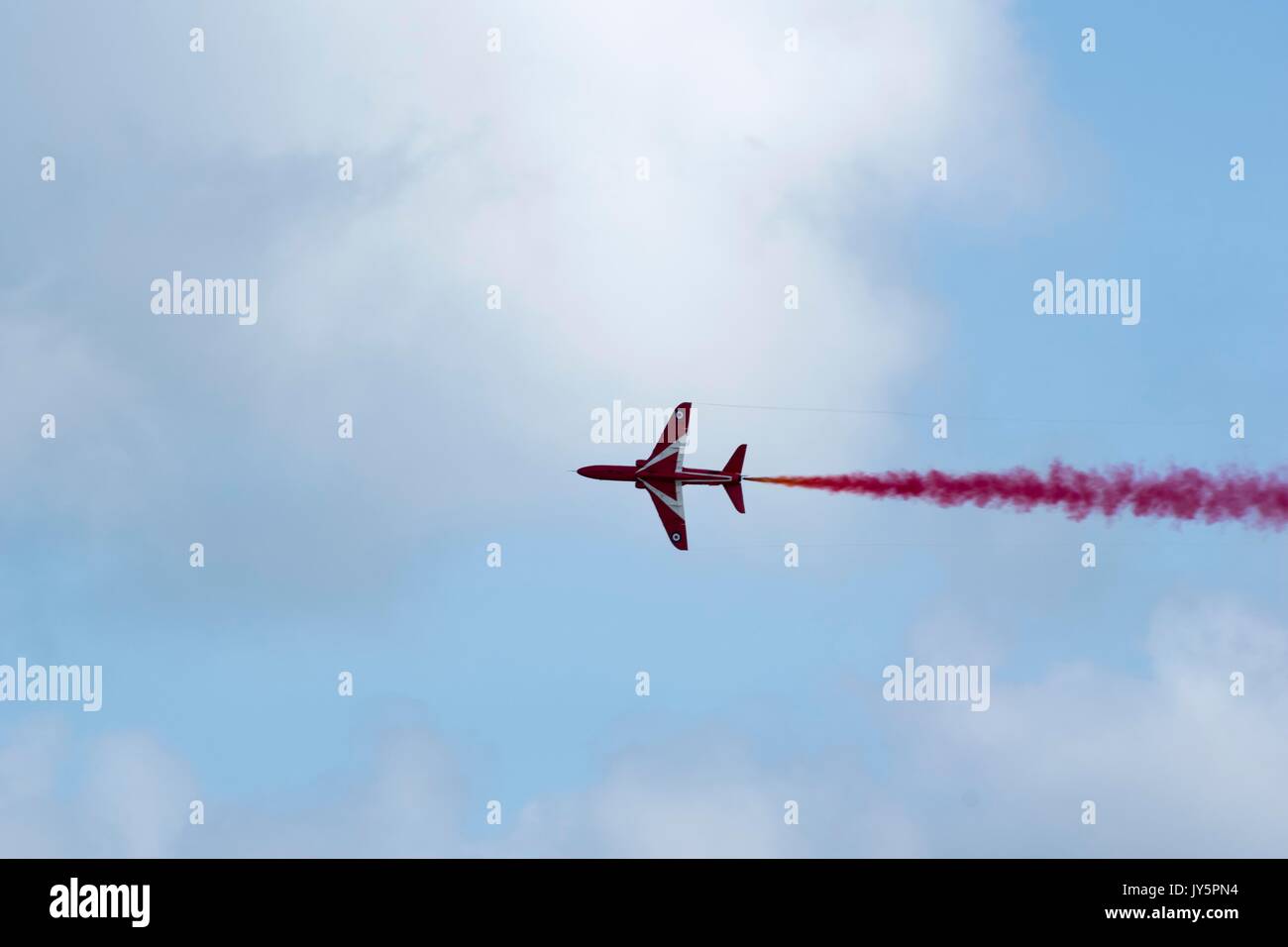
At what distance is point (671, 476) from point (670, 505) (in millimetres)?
1428

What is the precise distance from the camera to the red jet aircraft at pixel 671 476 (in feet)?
422

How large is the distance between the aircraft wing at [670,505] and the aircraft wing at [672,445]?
63 centimetres

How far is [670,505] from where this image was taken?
130 metres

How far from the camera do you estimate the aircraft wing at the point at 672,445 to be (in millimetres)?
130125

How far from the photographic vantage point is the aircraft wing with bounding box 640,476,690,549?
130 meters

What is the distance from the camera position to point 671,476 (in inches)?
5103

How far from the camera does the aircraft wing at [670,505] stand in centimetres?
12988

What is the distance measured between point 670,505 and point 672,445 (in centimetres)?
289

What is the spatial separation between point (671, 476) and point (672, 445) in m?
1.86

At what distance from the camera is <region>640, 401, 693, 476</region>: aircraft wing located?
13012cm
